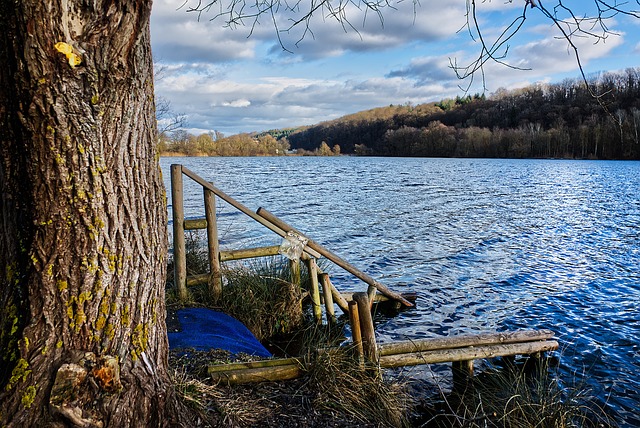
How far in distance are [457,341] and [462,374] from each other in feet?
1.60

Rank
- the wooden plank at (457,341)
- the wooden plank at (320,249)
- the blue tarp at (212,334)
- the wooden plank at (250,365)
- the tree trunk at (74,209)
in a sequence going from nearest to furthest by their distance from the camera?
the tree trunk at (74,209) < the wooden plank at (250,365) < the blue tarp at (212,334) < the wooden plank at (457,341) < the wooden plank at (320,249)

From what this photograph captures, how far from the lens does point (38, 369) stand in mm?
2566

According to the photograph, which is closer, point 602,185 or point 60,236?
point 60,236

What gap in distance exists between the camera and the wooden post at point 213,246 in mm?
7016

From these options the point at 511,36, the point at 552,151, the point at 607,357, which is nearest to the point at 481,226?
the point at 607,357

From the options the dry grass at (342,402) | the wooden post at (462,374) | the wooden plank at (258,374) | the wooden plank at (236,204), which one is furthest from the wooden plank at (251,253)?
the wooden plank at (258,374)

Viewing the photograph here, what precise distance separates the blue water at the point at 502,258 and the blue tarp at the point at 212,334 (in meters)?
2.94

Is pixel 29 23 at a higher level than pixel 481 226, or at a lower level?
higher

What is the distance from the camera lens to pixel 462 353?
19.1ft

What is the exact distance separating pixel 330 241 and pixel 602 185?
2807 centimetres

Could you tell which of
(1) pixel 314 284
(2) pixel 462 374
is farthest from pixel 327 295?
(2) pixel 462 374

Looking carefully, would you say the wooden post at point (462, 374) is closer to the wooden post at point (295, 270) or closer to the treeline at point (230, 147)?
the wooden post at point (295, 270)

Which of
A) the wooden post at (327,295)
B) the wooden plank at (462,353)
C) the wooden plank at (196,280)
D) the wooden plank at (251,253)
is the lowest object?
the wooden plank at (462,353)

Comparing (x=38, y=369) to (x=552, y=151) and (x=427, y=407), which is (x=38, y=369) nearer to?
(x=427, y=407)
